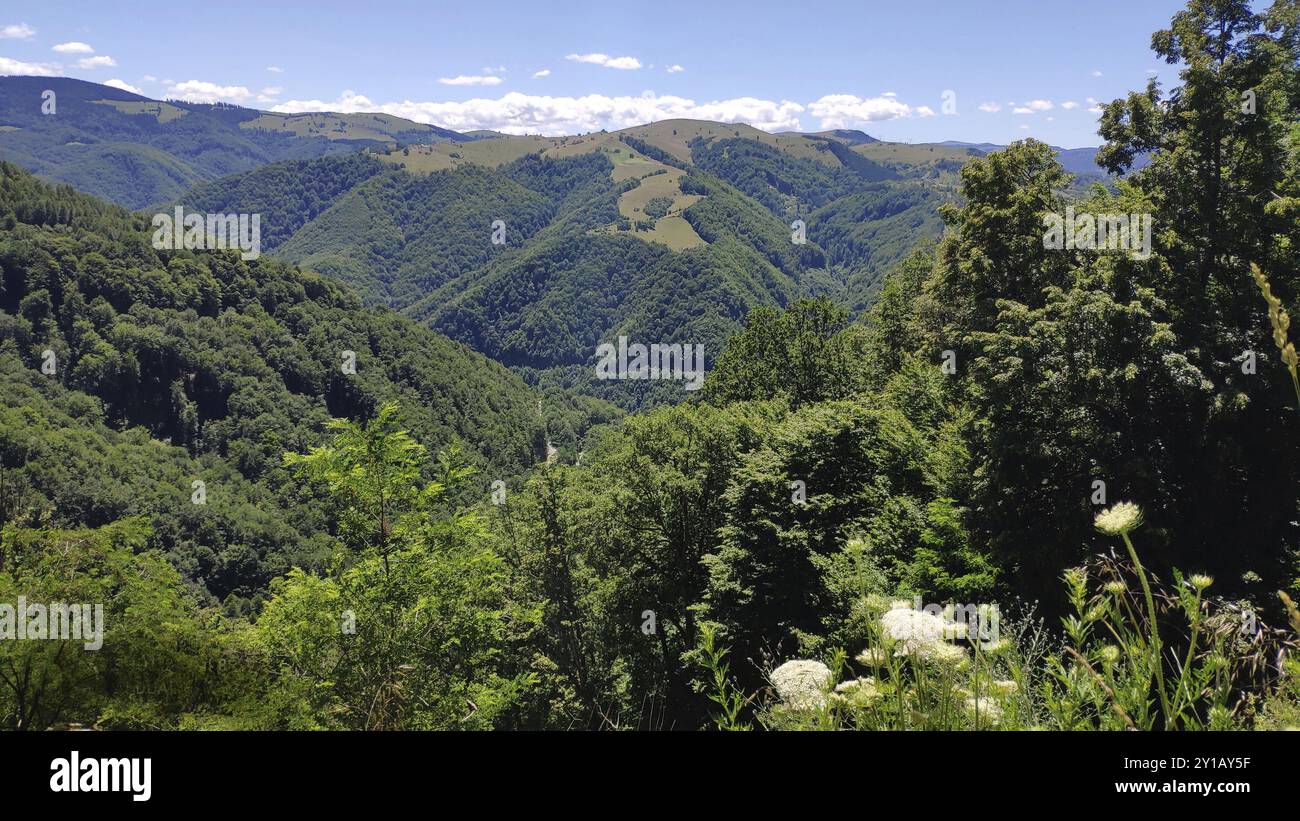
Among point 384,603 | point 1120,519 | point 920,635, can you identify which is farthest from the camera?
point 384,603

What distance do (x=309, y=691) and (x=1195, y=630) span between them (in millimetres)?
13697

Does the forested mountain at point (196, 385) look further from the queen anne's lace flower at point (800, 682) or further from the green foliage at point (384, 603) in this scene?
the queen anne's lace flower at point (800, 682)

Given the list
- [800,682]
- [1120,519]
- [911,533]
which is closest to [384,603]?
[800,682]

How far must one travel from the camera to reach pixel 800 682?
4.18 metres

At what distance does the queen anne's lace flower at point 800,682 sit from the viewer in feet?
12.3

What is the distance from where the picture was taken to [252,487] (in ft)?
333

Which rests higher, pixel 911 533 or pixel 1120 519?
pixel 1120 519
